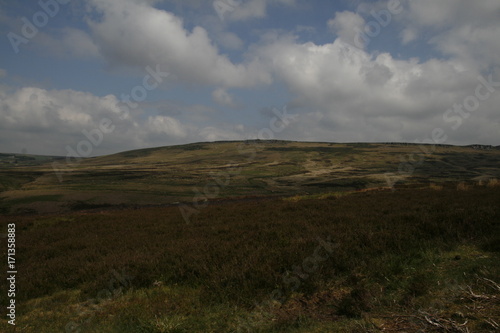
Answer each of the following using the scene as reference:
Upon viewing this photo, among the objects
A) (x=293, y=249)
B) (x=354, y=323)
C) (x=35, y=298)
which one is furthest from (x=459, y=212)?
(x=35, y=298)

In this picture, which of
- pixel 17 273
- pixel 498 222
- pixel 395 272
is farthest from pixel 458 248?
pixel 17 273

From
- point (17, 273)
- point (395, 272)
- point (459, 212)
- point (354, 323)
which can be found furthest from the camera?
point (459, 212)

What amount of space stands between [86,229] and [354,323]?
51.9 ft

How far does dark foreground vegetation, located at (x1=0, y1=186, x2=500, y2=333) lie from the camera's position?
13.6 ft

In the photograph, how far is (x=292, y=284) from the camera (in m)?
5.59

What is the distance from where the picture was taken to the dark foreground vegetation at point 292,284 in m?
4.14

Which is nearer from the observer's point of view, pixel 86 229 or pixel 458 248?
pixel 458 248

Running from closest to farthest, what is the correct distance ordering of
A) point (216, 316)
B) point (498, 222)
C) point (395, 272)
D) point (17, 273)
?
point (216, 316)
point (395, 272)
point (498, 222)
point (17, 273)

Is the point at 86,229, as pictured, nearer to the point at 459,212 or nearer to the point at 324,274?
the point at 324,274

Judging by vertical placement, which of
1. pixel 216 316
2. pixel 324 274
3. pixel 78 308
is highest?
pixel 324 274

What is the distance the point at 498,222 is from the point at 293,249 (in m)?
5.84

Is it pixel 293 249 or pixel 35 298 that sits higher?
pixel 293 249

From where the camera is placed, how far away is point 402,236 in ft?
23.8

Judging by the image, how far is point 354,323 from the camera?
3902 millimetres
